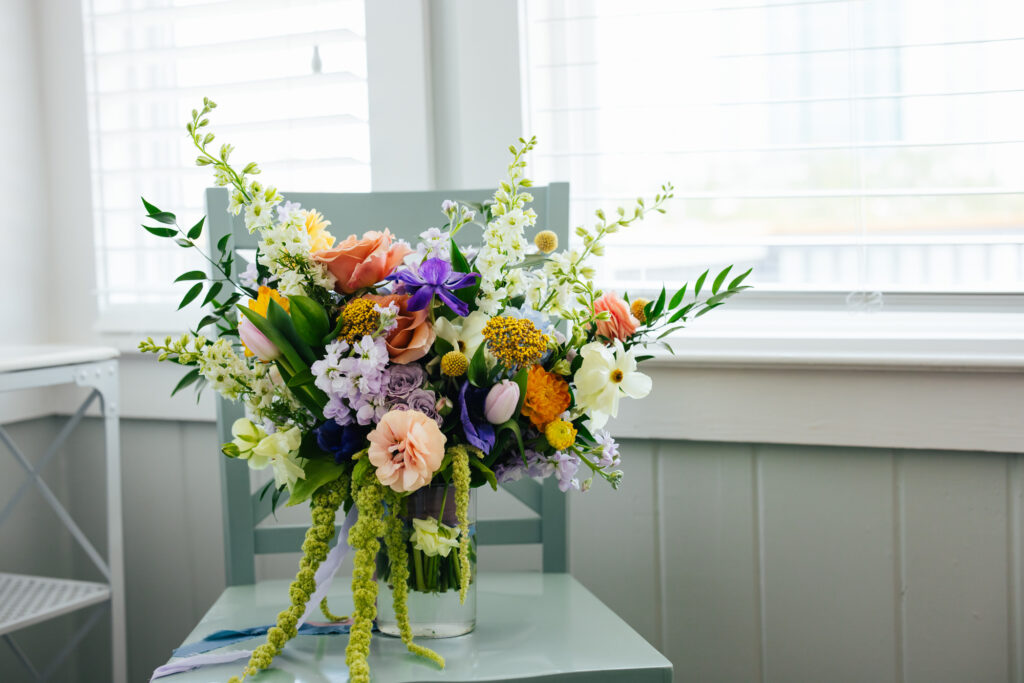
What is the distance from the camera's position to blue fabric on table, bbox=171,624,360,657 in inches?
33.1

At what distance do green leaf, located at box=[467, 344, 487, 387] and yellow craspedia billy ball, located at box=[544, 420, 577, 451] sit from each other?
0.26ft

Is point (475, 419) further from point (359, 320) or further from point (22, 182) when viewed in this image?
point (22, 182)

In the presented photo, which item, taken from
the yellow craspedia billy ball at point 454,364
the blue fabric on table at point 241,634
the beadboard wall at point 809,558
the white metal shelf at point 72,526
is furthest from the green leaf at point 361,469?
the white metal shelf at point 72,526

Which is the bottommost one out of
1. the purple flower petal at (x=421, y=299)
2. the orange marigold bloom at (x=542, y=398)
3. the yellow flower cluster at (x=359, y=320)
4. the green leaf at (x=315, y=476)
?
the green leaf at (x=315, y=476)

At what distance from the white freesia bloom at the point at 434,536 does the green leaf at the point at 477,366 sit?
0.46 feet

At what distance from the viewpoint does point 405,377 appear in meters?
0.71

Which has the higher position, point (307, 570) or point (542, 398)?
point (542, 398)

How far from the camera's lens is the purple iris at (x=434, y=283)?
70cm

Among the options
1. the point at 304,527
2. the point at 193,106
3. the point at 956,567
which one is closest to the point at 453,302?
the point at 304,527

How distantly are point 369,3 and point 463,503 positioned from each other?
921mm

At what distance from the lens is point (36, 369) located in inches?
45.9

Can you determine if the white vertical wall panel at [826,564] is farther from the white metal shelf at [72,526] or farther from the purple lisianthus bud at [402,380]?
the white metal shelf at [72,526]

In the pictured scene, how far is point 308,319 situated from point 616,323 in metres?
0.28

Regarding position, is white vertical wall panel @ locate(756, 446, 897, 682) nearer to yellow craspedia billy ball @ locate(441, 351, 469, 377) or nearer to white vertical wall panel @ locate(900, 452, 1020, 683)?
white vertical wall panel @ locate(900, 452, 1020, 683)
